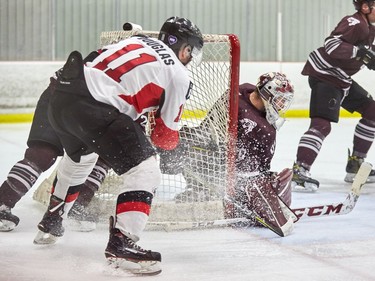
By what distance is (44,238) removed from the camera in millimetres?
3285

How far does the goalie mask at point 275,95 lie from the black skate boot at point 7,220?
43.0 inches

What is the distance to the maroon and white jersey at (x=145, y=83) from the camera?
2906 mm

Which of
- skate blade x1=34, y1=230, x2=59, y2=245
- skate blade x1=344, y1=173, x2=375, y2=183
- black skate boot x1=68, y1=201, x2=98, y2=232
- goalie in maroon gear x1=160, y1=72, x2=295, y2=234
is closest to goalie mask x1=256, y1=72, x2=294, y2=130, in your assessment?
goalie in maroon gear x1=160, y1=72, x2=295, y2=234

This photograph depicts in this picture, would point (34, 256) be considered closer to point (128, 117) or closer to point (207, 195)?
point (128, 117)

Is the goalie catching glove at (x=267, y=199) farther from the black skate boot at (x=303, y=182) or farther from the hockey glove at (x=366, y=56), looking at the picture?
the hockey glove at (x=366, y=56)

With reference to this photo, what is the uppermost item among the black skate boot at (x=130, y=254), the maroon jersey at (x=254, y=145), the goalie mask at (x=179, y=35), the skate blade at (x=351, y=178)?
the goalie mask at (x=179, y=35)

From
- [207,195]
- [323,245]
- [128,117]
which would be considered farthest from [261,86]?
[128,117]

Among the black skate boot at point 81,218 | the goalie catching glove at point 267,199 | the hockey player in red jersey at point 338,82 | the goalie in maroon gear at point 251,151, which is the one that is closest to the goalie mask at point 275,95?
the goalie in maroon gear at point 251,151

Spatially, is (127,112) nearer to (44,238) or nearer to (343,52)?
(44,238)

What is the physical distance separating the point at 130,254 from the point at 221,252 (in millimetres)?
478

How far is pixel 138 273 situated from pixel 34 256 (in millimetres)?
426

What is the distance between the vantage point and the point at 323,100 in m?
4.82

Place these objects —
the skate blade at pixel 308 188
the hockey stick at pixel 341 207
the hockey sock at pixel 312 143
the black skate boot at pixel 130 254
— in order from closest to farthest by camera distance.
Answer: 1. the black skate boot at pixel 130 254
2. the hockey stick at pixel 341 207
3. the skate blade at pixel 308 188
4. the hockey sock at pixel 312 143

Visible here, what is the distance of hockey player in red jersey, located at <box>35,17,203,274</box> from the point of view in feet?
9.37
